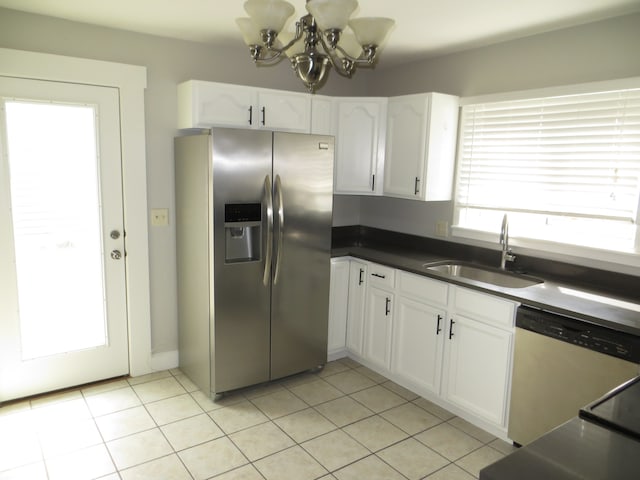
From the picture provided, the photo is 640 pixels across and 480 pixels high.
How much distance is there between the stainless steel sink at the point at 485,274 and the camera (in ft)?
9.69

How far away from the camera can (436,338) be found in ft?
9.73

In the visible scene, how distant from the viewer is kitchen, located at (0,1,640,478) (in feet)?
8.72

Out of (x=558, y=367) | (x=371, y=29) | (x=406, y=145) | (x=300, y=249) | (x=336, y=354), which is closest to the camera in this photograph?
(x=371, y=29)

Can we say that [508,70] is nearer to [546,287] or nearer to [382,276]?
[546,287]

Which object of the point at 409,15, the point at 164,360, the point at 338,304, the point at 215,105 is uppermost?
the point at 409,15

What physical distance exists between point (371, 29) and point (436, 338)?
199 cm

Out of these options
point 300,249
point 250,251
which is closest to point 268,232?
point 250,251

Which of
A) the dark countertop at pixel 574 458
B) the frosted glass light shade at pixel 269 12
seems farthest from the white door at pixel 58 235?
the dark countertop at pixel 574 458

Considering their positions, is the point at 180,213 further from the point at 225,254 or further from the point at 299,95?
the point at 299,95

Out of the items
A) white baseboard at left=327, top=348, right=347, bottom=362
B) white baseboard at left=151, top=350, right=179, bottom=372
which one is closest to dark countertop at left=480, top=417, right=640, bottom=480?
white baseboard at left=327, top=348, right=347, bottom=362

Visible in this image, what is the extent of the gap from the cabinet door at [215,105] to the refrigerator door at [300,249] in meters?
0.37

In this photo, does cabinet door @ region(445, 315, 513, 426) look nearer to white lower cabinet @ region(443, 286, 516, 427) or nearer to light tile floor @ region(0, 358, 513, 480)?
white lower cabinet @ region(443, 286, 516, 427)

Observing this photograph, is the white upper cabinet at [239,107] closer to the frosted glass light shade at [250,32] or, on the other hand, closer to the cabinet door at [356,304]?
the cabinet door at [356,304]

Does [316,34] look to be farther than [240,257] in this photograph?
No
